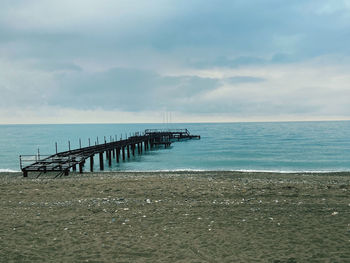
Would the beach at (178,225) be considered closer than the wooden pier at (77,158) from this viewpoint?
Yes

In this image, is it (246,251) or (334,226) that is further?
(334,226)

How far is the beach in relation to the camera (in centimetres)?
831

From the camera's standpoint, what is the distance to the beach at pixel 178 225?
27.3 feet

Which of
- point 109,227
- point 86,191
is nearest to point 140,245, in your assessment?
point 109,227

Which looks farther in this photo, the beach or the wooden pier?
the wooden pier

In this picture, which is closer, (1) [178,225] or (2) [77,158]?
(1) [178,225]

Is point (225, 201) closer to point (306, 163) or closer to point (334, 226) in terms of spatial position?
point (334, 226)

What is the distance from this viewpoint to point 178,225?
1084 centimetres

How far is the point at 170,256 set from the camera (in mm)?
8156

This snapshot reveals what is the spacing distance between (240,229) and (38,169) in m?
24.3

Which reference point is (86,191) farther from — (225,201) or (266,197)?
(266,197)

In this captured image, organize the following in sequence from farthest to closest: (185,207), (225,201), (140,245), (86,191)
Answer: (86,191)
(225,201)
(185,207)
(140,245)

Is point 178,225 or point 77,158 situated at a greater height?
point 178,225

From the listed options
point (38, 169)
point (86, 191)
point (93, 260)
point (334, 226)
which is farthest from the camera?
point (38, 169)
